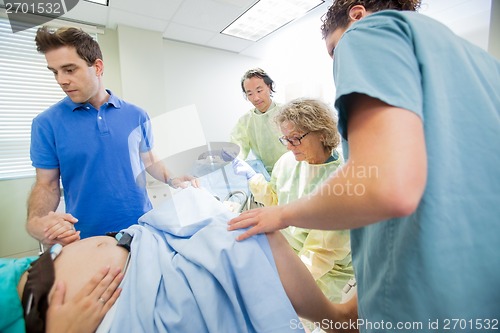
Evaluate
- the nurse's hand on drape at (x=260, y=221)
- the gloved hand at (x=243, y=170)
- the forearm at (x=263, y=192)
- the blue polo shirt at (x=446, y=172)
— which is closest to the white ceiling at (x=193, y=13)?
the gloved hand at (x=243, y=170)

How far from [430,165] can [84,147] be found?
150 cm

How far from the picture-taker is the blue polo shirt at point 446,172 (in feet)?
1.58

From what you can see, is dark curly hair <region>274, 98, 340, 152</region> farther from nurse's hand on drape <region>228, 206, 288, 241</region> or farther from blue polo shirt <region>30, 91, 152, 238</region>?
blue polo shirt <region>30, 91, 152, 238</region>

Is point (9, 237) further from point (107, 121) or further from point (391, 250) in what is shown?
point (391, 250)

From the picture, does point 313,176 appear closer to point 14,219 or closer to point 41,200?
point 41,200

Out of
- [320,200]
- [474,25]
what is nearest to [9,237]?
[320,200]

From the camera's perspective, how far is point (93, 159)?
4.23 feet

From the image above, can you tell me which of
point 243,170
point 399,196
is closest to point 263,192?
point 243,170

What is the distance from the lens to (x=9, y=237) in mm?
2389

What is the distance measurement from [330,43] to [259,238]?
2.29 ft

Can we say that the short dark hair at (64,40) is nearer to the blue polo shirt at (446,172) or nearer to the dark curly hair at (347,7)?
the dark curly hair at (347,7)

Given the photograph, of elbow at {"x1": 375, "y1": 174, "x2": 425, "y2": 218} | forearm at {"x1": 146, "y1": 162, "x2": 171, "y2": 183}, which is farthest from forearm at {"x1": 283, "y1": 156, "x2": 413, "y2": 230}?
forearm at {"x1": 146, "y1": 162, "x2": 171, "y2": 183}

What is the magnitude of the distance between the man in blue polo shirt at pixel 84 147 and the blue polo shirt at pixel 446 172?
1281 mm

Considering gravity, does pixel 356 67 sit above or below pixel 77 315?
above
